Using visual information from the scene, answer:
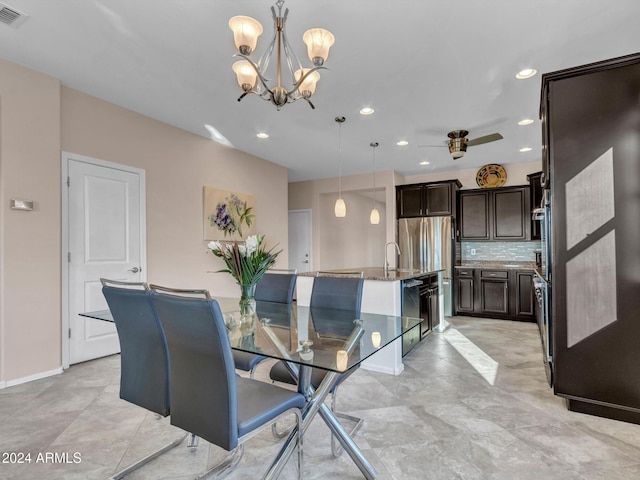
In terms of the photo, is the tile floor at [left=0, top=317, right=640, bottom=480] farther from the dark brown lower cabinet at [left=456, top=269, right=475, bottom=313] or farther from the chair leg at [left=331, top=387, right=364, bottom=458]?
the dark brown lower cabinet at [left=456, top=269, right=475, bottom=313]

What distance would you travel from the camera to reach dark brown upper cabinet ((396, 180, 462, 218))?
224 inches

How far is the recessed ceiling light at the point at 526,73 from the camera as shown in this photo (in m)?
2.68

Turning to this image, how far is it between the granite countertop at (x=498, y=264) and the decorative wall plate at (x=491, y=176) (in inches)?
52.9

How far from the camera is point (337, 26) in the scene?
2174 mm

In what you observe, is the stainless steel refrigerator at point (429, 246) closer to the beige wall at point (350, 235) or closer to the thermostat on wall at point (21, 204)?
the beige wall at point (350, 235)

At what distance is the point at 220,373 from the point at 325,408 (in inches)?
27.9

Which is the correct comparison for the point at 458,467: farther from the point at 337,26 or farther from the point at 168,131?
the point at 168,131

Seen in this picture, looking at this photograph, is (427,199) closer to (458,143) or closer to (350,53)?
(458,143)

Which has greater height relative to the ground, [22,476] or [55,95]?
[55,95]

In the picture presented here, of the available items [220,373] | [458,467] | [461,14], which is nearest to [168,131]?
[461,14]

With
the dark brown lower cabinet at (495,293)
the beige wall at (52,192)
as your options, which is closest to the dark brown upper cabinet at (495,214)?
the dark brown lower cabinet at (495,293)

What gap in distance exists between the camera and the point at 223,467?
1632mm

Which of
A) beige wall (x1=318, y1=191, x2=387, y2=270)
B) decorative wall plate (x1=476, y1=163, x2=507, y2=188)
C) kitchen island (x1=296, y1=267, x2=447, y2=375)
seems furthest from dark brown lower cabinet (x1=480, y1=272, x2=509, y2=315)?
kitchen island (x1=296, y1=267, x2=447, y2=375)

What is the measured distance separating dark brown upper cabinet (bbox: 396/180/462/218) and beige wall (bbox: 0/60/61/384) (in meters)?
4.96
